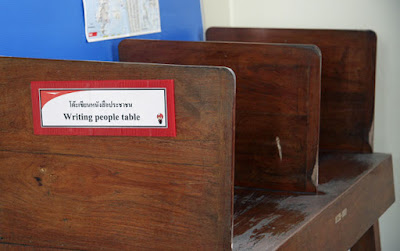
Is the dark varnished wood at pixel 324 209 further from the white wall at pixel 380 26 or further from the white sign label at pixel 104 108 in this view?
the white sign label at pixel 104 108

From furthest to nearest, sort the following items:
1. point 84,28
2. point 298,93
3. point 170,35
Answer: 1. point 170,35
2. point 84,28
3. point 298,93

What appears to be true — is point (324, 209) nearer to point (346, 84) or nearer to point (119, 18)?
point (346, 84)

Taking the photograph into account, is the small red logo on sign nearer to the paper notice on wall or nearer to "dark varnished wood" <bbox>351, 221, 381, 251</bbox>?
the paper notice on wall

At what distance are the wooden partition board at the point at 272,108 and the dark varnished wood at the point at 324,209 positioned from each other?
56 millimetres

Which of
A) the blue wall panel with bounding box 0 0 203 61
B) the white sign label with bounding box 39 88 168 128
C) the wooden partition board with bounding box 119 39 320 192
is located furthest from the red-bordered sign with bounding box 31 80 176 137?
the wooden partition board with bounding box 119 39 320 192

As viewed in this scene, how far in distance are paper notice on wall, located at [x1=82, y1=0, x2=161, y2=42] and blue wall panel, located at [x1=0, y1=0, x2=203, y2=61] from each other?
0.02 meters

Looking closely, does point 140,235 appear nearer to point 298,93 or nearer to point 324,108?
point 298,93

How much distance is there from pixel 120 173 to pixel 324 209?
54 centimetres

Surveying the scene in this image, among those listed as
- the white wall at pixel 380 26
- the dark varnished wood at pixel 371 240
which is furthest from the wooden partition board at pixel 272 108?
the white wall at pixel 380 26

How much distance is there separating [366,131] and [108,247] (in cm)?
103

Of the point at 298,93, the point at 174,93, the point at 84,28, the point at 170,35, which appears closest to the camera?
the point at 174,93

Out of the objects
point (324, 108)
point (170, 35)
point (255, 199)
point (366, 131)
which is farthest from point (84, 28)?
point (366, 131)

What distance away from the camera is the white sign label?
35.9 inches

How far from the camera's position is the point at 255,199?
138cm
